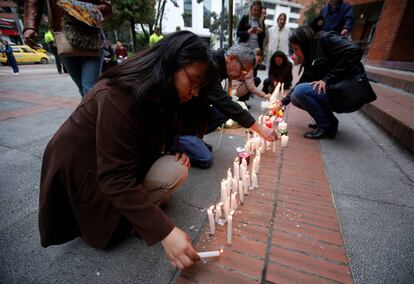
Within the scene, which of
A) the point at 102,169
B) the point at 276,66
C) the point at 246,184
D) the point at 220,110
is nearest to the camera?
the point at 102,169

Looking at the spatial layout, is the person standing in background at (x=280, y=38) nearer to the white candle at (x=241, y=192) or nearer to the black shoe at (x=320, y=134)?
the black shoe at (x=320, y=134)

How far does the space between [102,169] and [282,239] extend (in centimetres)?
125

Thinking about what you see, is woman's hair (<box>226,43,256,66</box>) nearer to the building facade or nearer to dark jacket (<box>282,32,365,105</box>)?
dark jacket (<box>282,32,365,105</box>)

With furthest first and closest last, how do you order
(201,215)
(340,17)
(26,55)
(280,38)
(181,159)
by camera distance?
(26,55) → (280,38) → (340,17) → (201,215) → (181,159)

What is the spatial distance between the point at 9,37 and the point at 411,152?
5232 cm

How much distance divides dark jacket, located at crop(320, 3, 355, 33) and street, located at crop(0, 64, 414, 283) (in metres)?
3.00

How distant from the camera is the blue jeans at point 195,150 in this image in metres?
2.44

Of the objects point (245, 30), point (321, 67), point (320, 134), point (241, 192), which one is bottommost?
point (320, 134)

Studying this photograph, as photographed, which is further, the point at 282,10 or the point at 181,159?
the point at 282,10

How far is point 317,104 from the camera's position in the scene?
320cm

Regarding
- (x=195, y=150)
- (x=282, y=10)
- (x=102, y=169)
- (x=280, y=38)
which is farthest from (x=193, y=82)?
(x=282, y=10)

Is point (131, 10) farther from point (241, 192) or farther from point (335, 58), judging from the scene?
point (241, 192)

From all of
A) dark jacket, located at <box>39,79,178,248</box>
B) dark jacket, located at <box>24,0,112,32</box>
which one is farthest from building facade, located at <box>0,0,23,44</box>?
dark jacket, located at <box>39,79,178,248</box>

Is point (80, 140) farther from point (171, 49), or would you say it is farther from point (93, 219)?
point (171, 49)
